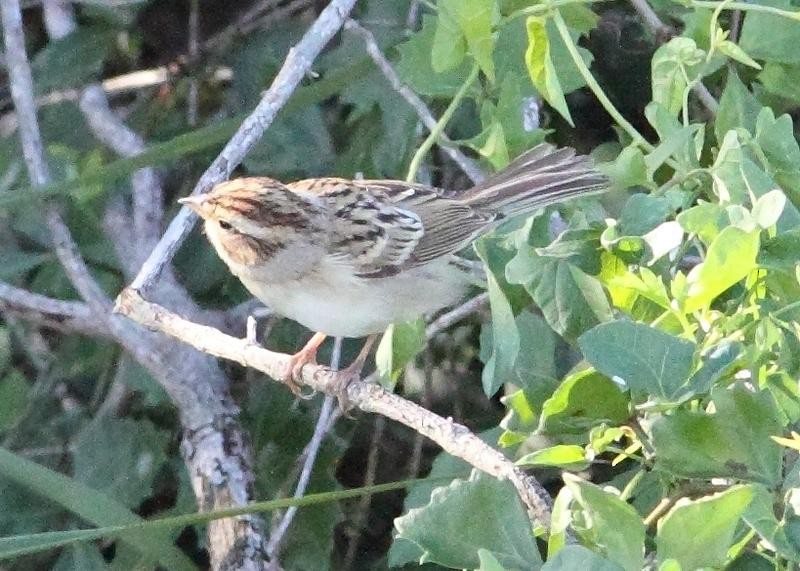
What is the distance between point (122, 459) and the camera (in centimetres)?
237

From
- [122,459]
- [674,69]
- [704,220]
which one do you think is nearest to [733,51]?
[674,69]

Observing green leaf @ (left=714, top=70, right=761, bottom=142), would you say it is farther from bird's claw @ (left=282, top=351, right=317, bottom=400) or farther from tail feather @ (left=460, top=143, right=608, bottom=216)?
bird's claw @ (left=282, top=351, right=317, bottom=400)

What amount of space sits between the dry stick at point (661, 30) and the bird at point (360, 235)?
227mm

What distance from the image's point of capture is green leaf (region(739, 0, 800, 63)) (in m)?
1.83

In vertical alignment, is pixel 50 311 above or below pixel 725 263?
below

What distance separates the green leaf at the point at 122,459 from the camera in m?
2.37

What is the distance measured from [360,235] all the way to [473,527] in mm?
1195

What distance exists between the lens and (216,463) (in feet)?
7.22

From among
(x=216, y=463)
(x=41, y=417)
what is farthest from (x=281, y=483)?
(x=41, y=417)

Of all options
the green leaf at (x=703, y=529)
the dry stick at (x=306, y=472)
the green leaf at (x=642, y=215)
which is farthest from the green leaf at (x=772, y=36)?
the green leaf at (x=703, y=529)

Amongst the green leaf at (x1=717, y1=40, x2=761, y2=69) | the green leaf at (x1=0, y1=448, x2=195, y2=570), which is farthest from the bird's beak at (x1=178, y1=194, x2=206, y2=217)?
the green leaf at (x1=717, y1=40, x2=761, y2=69)

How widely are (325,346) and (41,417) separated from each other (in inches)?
24.2

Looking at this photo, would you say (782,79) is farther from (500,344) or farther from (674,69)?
(500,344)

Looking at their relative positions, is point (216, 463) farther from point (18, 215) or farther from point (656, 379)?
point (656, 379)
